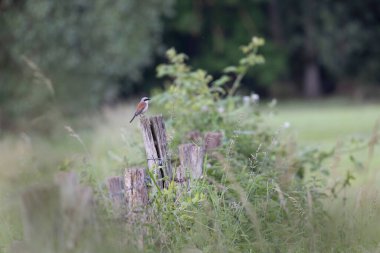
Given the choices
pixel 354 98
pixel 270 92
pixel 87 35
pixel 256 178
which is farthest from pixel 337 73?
pixel 256 178

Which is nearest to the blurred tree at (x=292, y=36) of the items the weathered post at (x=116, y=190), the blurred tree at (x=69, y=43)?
the blurred tree at (x=69, y=43)

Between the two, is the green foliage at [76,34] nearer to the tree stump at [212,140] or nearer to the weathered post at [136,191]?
the tree stump at [212,140]

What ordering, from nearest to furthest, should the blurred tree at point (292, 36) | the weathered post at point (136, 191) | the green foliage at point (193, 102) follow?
1. the weathered post at point (136, 191)
2. the green foliage at point (193, 102)
3. the blurred tree at point (292, 36)

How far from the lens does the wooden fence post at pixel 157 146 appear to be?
23.5ft

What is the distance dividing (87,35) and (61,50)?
3.69 ft

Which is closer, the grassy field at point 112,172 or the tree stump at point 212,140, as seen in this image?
the grassy field at point 112,172

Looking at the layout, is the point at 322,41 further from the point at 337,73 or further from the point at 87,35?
the point at 87,35

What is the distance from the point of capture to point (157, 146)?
7223mm

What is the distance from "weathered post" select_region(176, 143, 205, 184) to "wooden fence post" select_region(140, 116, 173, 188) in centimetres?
11

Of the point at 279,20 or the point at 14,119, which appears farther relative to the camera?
the point at 279,20

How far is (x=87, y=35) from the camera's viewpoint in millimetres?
26203

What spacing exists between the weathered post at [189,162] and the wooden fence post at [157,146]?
0.36 ft

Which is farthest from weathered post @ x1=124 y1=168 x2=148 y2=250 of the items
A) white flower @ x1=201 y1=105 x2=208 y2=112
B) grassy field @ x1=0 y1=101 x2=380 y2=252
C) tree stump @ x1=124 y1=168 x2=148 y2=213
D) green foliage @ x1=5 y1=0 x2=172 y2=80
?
green foliage @ x1=5 y1=0 x2=172 y2=80

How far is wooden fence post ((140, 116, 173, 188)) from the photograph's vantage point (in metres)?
7.15
